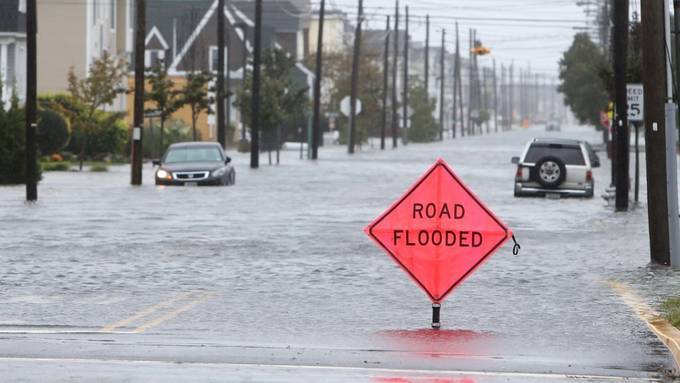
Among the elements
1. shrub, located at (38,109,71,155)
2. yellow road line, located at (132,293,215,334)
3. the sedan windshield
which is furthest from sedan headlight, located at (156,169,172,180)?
yellow road line, located at (132,293,215,334)

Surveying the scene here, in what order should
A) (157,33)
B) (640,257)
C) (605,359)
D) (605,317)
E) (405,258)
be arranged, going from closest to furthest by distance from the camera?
1. (605,359)
2. (405,258)
3. (605,317)
4. (640,257)
5. (157,33)

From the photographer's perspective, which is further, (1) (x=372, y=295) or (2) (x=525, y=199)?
(2) (x=525, y=199)

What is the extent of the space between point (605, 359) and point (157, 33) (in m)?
103

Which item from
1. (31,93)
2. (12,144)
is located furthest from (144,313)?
(12,144)

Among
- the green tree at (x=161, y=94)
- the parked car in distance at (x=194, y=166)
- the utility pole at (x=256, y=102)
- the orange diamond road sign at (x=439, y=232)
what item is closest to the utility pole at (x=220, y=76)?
the utility pole at (x=256, y=102)

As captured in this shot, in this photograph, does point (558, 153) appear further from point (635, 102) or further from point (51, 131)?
point (51, 131)

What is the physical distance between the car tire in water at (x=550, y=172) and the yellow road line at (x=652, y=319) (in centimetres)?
2081

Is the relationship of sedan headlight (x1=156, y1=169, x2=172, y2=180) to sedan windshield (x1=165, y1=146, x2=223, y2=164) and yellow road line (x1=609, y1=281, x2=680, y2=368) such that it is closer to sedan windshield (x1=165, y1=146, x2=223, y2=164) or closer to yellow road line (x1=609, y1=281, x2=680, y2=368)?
sedan windshield (x1=165, y1=146, x2=223, y2=164)

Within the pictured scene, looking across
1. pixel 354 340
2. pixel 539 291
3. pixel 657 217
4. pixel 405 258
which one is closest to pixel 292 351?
pixel 354 340

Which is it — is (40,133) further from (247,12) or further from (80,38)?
(247,12)

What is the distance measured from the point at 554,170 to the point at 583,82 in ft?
190

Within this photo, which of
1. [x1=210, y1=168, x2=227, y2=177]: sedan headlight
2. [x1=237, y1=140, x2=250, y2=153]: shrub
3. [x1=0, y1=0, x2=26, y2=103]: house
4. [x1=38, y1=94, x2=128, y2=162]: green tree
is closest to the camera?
[x1=210, y1=168, x2=227, y2=177]: sedan headlight

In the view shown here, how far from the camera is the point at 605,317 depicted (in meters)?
15.3

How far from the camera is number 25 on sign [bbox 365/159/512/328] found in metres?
14.2
